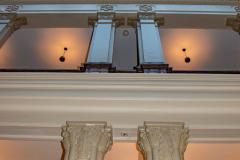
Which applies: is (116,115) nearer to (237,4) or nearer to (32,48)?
(237,4)

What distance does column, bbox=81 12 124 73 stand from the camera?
16.3 feet

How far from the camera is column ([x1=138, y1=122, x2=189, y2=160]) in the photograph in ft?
9.63

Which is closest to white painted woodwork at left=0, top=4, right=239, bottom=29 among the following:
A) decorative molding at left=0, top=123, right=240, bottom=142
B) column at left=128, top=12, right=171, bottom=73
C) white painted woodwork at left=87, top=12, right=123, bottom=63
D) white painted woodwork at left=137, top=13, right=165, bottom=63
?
column at left=128, top=12, right=171, bottom=73

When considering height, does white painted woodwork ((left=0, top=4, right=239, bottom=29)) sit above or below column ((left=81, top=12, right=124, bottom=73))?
above

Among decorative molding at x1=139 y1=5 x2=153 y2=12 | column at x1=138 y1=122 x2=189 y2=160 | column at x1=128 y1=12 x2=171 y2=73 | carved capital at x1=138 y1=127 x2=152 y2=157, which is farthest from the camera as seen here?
decorative molding at x1=139 y1=5 x2=153 y2=12

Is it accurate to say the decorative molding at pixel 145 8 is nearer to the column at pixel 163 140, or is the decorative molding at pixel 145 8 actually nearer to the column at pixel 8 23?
the column at pixel 8 23

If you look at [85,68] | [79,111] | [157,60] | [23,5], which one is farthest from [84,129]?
[23,5]

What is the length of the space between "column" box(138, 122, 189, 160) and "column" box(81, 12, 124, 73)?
202 centimetres

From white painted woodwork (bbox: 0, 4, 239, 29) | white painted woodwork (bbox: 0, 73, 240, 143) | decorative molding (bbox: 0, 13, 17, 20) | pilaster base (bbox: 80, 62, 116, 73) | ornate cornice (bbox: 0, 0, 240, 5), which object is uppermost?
ornate cornice (bbox: 0, 0, 240, 5)

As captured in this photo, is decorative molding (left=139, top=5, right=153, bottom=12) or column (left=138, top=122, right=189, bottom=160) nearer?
column (left=138, top=122, right=189, bottom=160)

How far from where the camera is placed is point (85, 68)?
16.1ft

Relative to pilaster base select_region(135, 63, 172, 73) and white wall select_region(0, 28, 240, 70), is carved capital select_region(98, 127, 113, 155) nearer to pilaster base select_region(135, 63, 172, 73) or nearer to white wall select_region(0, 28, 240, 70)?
pilaster base select_region(135, 63, 172, 73)

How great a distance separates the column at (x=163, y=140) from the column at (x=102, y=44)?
2.02 metres

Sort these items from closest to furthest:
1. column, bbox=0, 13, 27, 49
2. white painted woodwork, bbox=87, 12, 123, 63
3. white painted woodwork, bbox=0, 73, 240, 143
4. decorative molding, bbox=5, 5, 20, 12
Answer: white painted woodwork, bbox=0, 73, 240, 143 < white painted woodwork, bbox=87, 12, 123, 63 < column, bbox=0, 13, 27, 49 < decorative molding, bbox=5, 5, 20, 12
